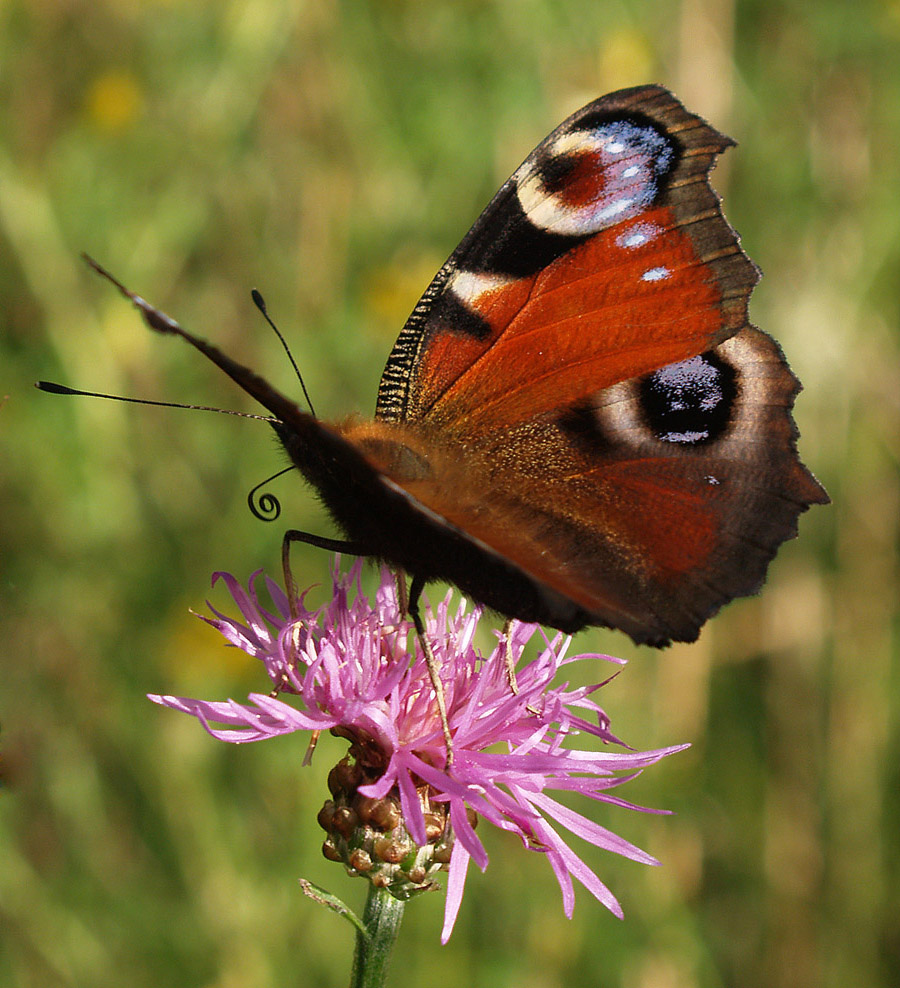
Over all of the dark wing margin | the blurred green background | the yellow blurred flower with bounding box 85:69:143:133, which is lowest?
the blurred green background

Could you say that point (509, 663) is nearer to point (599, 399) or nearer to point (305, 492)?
point (599, 399)

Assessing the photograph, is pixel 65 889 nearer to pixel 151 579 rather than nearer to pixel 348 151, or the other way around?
pixel 151 579

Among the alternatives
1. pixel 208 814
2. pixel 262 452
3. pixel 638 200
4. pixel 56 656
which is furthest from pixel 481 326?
pixel 56 656

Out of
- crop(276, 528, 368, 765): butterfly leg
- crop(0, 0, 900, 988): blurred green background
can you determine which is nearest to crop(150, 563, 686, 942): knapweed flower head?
crop(276, 528, 368, 765): butterfly leg

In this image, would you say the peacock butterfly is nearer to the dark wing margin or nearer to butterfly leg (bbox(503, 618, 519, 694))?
the dark wing margin

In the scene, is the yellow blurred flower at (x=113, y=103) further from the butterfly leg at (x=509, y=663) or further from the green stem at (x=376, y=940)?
the green stem at (x=376, y=940)

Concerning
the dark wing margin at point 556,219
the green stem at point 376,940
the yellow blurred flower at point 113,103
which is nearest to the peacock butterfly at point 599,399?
the dark wing margin at point 556,219

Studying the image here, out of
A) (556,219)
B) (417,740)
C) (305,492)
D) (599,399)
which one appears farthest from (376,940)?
(305,492)
